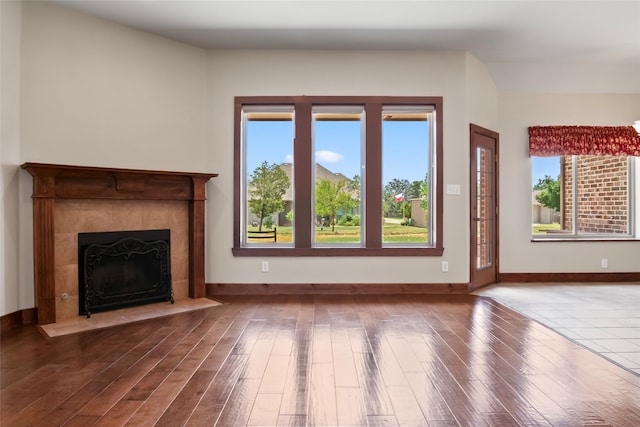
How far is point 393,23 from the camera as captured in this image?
421cm

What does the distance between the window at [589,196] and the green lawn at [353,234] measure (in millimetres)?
2218

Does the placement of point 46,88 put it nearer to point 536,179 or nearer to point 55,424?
point 55,424

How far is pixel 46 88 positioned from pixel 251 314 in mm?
2803

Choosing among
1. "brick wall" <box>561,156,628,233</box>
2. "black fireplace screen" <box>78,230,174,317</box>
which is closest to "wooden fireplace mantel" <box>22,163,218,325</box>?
"black fireplace screen" <box>78,230,174,317</box>

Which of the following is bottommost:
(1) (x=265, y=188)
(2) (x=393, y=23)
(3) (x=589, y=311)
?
(3) (x=589, y=311)

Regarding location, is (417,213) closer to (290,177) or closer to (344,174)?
(344,174)

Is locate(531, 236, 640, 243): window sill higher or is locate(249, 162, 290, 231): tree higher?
locate(249, 162, 290, 231): tree

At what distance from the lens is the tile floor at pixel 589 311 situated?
3.05 meters

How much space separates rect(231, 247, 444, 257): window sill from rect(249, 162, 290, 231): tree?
0.34 m

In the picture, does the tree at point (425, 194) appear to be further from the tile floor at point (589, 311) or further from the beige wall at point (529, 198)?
the beige wall at point (529, 198)

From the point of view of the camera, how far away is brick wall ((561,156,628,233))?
19.6ft

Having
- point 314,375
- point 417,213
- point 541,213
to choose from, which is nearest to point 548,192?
point 541,213

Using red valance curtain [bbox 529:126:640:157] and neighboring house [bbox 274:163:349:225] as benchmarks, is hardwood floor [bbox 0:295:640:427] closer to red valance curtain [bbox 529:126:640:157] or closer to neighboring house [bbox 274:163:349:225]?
neighboring house [bbox 274:163:349:225]

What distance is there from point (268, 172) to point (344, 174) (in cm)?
93
